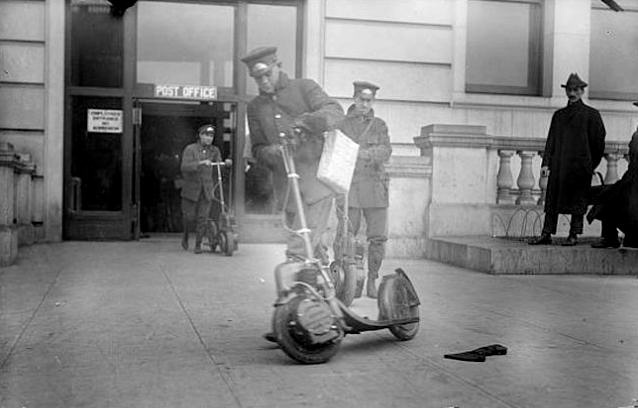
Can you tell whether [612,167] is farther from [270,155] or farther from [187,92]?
[270,155]

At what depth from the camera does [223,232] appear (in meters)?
12.4

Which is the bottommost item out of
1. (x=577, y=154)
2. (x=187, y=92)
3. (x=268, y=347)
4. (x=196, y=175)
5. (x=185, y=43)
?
(x=268, y=347)

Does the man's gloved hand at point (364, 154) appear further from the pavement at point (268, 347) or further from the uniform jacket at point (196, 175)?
the uniform jacket at point (196, 175)

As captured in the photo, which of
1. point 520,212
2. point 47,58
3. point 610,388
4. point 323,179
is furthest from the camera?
point 47,58

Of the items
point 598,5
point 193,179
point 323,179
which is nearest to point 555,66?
point 598,5

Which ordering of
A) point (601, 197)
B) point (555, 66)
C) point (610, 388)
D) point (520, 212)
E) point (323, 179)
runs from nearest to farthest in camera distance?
1. point (610, 388)
2. point (323, 179)
3. point (601, 197)
4. point (520, 212)
5. point (555, 66)

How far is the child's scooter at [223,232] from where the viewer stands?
12.3 metres

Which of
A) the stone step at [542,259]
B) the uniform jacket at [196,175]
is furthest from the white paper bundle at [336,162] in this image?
the uniform jacket at [196,175]

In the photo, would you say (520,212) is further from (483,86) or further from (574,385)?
(574,385)

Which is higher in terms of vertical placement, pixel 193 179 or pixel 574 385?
pixel 193 179

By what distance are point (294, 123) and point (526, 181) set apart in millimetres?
7554

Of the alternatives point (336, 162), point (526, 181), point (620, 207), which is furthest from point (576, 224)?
point (336, 162)

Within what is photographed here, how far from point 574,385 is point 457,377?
66 centimetres

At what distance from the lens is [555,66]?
1521 centimetres
